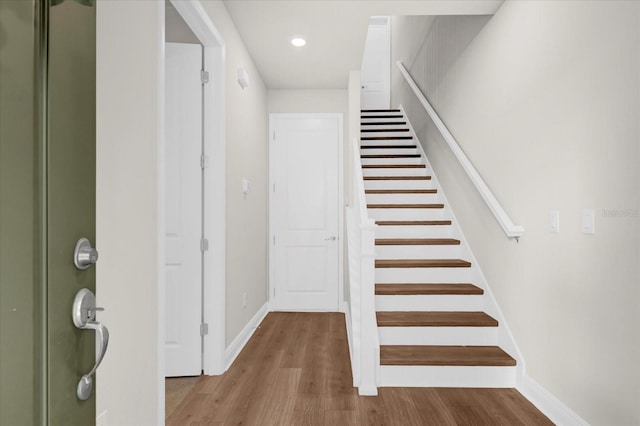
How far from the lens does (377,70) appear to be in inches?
295

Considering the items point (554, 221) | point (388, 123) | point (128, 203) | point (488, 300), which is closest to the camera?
point (128, 203)

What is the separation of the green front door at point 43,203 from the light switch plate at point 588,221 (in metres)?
2.07

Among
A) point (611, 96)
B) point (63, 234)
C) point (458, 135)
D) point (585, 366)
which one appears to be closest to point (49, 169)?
point (63, 234)

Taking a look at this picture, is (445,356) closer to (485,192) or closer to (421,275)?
(421,275)

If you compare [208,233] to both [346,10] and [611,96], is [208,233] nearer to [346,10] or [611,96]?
[346,10]

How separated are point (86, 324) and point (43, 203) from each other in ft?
0.78

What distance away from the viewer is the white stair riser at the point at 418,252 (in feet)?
11.9

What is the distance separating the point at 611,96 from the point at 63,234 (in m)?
2.12

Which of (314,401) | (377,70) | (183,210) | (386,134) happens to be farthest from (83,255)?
(377,70)

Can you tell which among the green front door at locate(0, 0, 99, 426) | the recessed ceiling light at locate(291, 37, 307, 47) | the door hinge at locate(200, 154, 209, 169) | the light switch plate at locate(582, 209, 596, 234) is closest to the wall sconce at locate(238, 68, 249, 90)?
the recessed ceiling light at locate(291, 37, 307, 47)

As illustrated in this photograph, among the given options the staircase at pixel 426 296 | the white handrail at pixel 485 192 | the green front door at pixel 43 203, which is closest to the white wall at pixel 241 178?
the staircase at pixel 426 296

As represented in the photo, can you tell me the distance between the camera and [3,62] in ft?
1.82

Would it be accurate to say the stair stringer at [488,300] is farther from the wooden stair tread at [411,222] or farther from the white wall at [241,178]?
the white wall at [241,178]

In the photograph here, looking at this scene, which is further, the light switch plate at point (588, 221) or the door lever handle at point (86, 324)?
the light switch plate at point (588, 221)
